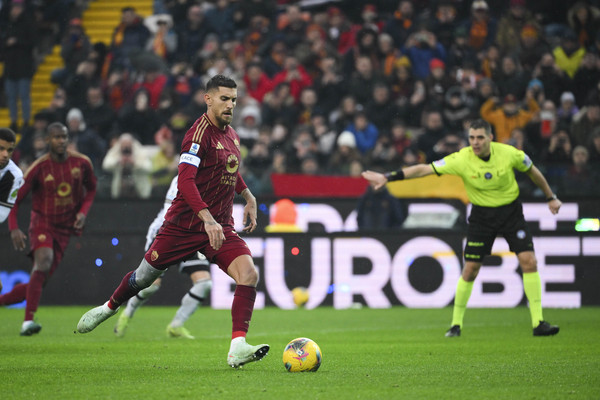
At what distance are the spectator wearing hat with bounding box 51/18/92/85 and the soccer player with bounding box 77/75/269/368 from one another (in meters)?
14.6

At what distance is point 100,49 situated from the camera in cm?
2191

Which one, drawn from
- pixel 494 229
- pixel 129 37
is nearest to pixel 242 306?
pixel 494 229

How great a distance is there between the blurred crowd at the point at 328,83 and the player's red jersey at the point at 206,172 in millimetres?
9087

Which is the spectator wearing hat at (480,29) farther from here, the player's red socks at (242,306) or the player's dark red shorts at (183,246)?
the player's red socks at (242,306)

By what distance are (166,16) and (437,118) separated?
774 cm

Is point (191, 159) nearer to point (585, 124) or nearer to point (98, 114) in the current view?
point (585, 124)

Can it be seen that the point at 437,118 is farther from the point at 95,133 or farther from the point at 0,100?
the point at 0,100

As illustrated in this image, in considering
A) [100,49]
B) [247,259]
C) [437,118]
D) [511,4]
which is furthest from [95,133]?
[247,259]

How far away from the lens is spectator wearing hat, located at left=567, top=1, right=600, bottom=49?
64.8 ft

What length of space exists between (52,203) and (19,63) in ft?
32.2

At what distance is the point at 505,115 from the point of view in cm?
1816

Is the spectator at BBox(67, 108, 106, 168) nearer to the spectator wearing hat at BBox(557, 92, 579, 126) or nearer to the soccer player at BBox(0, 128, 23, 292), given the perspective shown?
the soccer player at BBox(0, 128, 23, 292)

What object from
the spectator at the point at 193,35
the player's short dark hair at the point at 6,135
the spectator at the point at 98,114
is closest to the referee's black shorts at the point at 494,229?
the player's short dark hair at the point at 6,135

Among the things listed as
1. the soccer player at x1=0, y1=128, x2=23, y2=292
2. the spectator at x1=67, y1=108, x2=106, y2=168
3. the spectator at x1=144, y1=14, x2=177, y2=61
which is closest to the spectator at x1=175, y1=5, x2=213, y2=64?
the spectator at x1=144, y1=14, x2=177, y2=61
